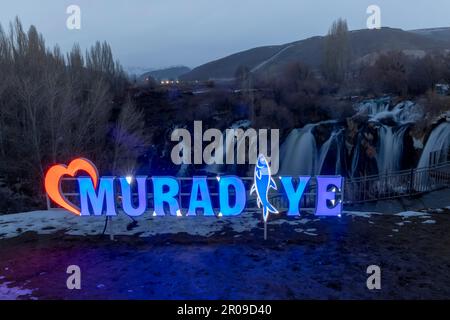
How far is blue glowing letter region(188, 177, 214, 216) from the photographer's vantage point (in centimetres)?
859

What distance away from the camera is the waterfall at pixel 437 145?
19734mm

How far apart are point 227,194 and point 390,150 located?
63.8 ft

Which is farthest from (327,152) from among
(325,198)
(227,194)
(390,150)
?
(227,194)

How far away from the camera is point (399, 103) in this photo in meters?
32.0

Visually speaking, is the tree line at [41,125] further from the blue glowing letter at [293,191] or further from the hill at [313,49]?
the hill at [313,49]

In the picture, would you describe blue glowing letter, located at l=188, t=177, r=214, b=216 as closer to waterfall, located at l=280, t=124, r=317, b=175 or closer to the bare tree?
waterfall, located at l=280, t=124, r=317, b=175

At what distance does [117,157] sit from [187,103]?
20212 mm

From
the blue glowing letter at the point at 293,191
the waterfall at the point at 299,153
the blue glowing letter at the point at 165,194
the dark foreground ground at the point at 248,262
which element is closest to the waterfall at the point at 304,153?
the waterfall at the point at 299,153

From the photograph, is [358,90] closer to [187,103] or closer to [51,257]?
[187,103]

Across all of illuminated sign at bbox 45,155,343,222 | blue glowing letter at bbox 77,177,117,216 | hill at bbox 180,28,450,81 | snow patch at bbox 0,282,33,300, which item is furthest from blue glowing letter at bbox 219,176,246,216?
hill at bbox 180,28,450,81

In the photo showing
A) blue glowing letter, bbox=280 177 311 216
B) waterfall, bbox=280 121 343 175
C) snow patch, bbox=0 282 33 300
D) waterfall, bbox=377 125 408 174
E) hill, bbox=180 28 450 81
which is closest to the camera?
snow patch, bbox=0 282 33 300

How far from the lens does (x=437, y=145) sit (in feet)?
67.3

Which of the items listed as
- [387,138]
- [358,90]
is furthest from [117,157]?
[358,90]

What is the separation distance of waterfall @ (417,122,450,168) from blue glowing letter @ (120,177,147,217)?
1709 cm
